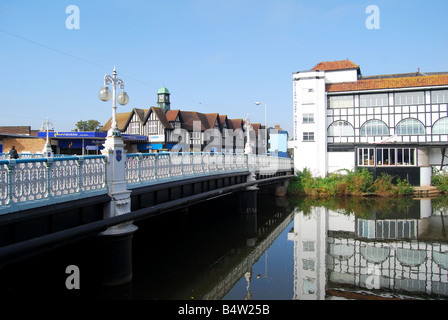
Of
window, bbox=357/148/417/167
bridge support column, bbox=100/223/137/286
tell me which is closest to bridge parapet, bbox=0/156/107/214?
bridge support column, bbox=100/223/137/286

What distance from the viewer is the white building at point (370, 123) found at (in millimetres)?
30141

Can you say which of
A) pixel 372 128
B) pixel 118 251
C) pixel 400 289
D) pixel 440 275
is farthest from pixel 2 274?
pixel 372 128

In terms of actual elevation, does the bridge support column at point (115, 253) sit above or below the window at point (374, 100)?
below

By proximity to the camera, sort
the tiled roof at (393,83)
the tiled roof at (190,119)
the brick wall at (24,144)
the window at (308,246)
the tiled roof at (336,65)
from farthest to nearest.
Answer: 1. the tiled roof at (190,119)
2. the tiled roof at (336,65)
3. the brick wall at (24,144)
4. the tiled roof at (393,83)
5. the window at (308,246)

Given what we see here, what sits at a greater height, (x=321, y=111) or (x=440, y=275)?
(x=321, y=111)

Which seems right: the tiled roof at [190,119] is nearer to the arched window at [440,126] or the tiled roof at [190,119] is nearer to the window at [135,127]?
the window at [135,127]

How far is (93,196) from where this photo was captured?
26.0 ft

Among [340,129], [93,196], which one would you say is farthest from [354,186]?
[93,196]

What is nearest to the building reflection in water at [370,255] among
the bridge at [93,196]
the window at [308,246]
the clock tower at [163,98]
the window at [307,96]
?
the window at [308,246]

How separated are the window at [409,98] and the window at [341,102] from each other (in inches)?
160

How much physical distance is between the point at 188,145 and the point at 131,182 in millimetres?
40019

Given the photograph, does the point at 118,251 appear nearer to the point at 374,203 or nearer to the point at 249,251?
the point at 249,251

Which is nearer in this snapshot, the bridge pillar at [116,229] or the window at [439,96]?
the bridge pillar at [116,229]

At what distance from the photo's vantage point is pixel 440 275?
409 inches
